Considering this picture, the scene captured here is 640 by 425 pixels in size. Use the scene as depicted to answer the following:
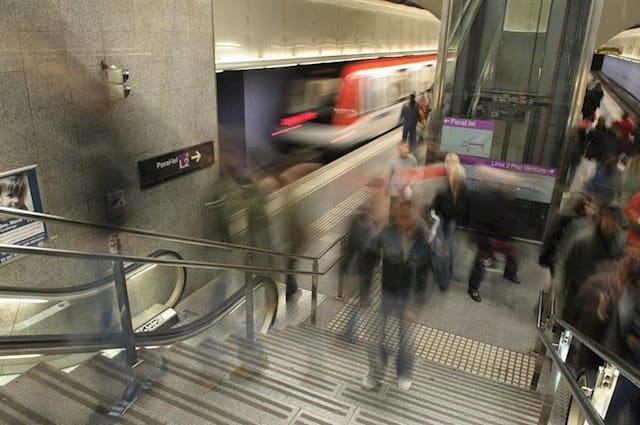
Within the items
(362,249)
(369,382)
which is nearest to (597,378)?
(369,382)

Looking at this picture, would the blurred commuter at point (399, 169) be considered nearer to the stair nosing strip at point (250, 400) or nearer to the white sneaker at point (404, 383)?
the white sneaker at point (404, 383)

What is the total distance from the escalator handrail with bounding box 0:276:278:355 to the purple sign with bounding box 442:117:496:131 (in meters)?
3.60

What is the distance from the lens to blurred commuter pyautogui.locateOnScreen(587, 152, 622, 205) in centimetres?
557

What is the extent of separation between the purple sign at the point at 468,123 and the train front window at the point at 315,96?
11.8 ft

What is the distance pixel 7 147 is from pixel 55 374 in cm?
191

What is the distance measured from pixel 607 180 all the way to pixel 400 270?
3474 mm

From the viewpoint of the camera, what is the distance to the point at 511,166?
621 cm

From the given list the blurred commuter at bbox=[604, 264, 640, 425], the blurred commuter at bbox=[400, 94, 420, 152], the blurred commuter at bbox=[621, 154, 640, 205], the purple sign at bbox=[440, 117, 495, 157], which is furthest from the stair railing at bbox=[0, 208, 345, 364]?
the blurred commuter at bbox=[400, 94, 420, 152]

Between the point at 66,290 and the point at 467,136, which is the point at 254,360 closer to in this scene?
the point at 66,290

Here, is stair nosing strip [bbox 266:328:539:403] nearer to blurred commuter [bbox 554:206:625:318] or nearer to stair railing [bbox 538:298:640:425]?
stair railing [bbox 538:298:640:425]

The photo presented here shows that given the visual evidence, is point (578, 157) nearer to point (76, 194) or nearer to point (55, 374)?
point (76, 194)

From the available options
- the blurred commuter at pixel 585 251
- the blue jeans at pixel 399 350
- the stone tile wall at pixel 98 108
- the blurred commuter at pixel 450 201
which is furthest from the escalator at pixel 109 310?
the blurred commuter at pixel 585 251

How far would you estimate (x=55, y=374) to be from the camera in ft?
7.85

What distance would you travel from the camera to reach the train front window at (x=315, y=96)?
9.27 meters
